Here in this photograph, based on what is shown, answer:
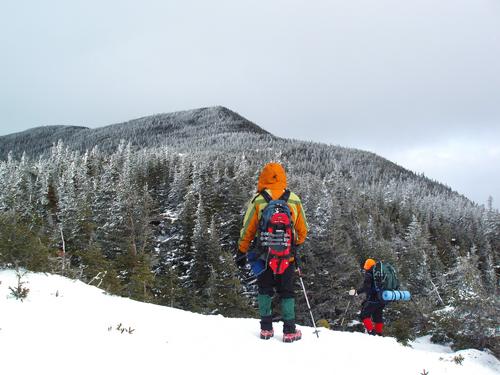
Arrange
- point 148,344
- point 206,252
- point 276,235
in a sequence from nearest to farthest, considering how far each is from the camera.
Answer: point 148,344 < point 276,235 < point 206,252

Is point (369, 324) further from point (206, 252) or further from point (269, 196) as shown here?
point (206, 252)

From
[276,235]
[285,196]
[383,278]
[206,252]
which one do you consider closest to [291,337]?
[276,235]

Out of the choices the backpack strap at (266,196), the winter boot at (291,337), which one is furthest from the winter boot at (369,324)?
the backpack strap at (266,196)

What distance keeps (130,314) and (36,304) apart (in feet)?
4.42

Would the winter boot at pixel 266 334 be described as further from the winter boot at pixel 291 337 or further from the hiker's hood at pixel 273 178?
the hiker's hood at pixel 273 178

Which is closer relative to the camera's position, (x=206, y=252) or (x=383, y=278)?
(x=383, y=278)

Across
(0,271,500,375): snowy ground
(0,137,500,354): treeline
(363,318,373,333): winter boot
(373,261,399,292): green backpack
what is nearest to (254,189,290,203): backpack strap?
(0,271,500,375): snowy ground

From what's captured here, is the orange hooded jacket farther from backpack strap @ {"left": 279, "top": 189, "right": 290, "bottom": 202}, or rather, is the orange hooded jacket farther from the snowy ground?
the snowy ground

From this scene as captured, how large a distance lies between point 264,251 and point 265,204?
2.48ft

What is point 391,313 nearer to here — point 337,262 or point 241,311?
point 337,262

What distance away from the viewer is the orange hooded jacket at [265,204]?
6953 mm

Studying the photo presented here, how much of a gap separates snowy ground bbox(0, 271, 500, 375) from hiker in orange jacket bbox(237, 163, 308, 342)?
1.87 feet

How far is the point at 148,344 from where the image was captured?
5406 mm

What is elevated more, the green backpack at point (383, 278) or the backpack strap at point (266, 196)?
the backpack strap at point (266, 196)
